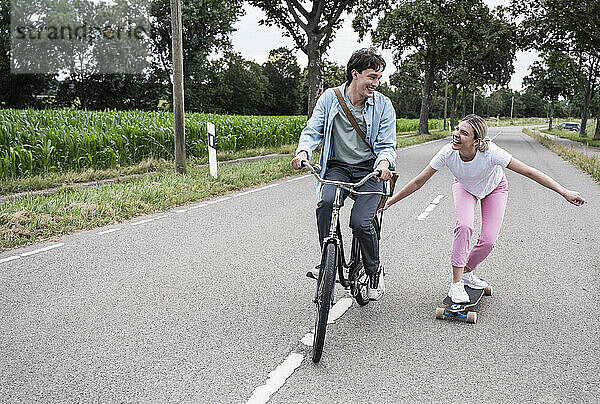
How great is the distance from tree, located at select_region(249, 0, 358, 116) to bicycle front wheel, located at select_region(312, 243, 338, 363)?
64.3ft

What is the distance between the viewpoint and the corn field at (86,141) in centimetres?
1245

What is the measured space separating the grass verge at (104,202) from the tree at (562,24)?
22579mm

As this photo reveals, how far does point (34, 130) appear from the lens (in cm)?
1326

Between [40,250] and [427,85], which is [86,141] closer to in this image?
[40,250]

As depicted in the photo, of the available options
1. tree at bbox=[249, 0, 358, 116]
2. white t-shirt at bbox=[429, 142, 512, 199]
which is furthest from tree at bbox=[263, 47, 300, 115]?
white t-shirt at bbox=[429, 142, 512, 199]

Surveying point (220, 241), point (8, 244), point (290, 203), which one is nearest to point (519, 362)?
point (220, 241)

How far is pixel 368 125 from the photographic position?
446cm

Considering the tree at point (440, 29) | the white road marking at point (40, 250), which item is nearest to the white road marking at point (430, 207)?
the white road marking at point (40, 250)

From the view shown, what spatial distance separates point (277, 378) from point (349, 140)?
188cm

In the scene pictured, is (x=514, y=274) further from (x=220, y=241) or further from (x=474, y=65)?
(x=474, y=65)

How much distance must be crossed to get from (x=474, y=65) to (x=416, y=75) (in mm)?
11440

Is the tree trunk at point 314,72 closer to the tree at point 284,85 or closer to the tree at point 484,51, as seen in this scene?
the tree at point 484,51

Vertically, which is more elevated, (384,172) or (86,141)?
(384,172)

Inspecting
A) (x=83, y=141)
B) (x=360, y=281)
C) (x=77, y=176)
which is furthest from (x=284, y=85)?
(x=360, y=281)
